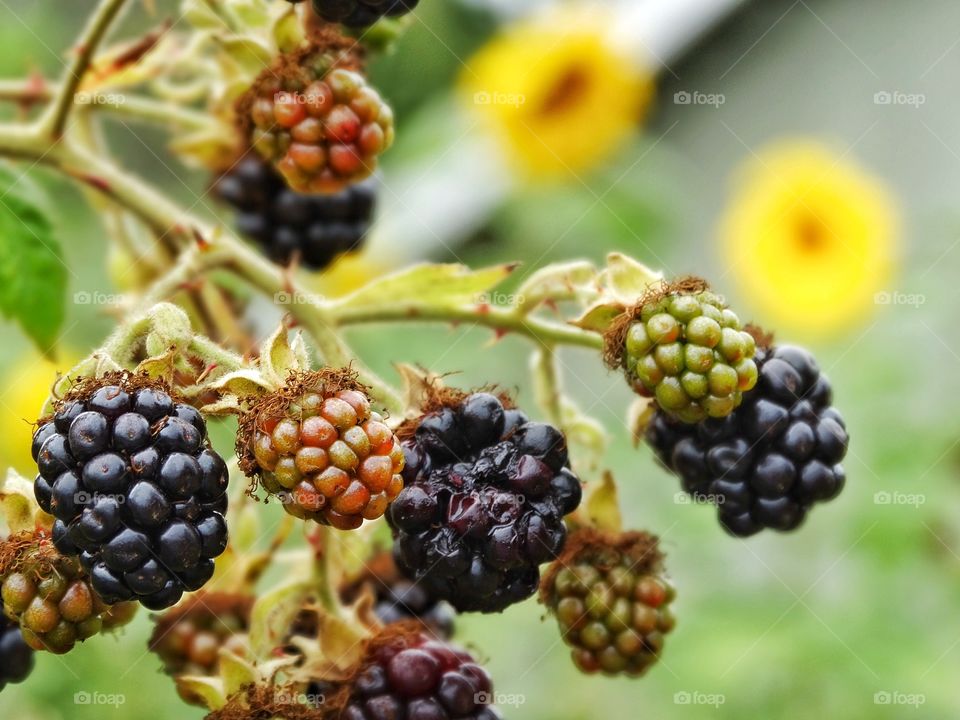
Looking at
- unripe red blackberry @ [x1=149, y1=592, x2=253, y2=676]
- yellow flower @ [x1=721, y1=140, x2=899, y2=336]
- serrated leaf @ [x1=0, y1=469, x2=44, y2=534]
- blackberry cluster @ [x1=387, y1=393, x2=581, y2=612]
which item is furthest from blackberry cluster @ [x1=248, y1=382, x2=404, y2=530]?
yellow flower @ [x1=721, y1=140, x2=899, y2=336]

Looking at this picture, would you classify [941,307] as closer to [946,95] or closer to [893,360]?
[893,360]

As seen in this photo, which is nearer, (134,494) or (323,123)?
(134,494)

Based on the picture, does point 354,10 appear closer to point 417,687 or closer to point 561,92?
point 417,687

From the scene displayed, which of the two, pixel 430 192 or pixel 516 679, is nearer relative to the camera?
pixel 516 679

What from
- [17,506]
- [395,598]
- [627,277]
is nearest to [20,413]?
[395,598]

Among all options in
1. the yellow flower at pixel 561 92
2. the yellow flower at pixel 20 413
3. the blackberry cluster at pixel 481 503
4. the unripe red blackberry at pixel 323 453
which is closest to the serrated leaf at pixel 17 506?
the unripe red blackberry at pixel 323 453

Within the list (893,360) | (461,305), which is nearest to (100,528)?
(461,305)
